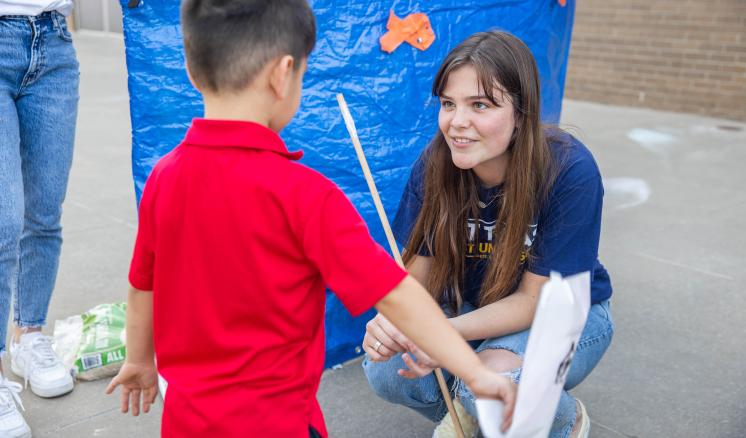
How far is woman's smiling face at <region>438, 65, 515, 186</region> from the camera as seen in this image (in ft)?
6.19

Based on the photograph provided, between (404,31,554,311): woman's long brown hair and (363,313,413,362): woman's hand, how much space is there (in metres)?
0.32

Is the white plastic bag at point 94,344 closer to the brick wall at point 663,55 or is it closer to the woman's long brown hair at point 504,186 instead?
the woman's long brown hair at point 504,186

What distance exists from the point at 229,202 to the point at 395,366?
938mm

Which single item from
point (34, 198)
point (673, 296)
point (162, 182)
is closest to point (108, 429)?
point (34, 198)

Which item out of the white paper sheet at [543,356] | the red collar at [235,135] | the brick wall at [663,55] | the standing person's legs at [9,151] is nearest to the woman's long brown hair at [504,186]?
the white paper sheet at [543,356]

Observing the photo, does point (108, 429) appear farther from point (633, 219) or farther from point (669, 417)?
point (633, 219)

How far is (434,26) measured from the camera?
104 inches

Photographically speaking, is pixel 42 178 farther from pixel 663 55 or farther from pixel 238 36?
pixel 663 55

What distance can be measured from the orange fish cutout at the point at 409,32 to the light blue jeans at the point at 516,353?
3.03ft

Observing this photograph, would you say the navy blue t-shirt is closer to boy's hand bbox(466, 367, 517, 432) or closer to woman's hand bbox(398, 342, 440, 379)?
woman's hand bbox(398, 342, 440, 379)

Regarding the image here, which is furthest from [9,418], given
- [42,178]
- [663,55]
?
[663,55]

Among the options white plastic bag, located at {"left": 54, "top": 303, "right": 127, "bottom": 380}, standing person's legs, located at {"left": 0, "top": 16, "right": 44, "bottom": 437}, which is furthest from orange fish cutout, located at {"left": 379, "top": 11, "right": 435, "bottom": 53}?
white plastic bag, located at {"left": 54, "top": 303, "right": 127, "bottom": 380}

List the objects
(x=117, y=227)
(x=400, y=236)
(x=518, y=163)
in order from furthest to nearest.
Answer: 1. (x=117, y=227)
2. (x=400, y=236)
3. (x=518, y=163)

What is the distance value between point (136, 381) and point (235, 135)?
0.58m
